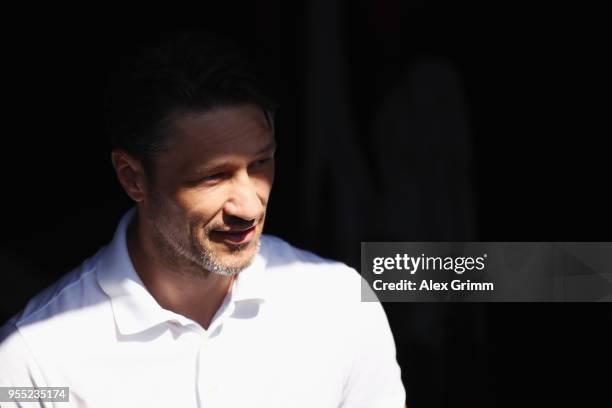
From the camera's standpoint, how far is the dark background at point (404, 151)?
2.48m

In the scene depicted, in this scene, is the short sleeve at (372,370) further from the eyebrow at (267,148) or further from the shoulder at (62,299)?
the shoulder at (62,299)

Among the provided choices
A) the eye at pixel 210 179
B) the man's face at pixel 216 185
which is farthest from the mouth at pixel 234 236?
the eye at pixel 210 179

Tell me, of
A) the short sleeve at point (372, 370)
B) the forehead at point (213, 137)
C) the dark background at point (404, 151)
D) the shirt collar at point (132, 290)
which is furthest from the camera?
the dark background at point (404, 151)

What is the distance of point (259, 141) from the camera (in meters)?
1.36

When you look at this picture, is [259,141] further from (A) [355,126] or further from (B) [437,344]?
(B) [437,344]

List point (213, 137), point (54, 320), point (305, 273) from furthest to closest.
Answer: point (305, 273) < point (54, 320) < point (213, 137)

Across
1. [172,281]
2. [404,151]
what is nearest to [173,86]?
[172,281]

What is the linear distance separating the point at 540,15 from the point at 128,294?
68.3 inches

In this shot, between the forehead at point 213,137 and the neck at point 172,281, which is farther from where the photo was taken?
the neck at point 172,281

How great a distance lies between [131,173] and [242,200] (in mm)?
263

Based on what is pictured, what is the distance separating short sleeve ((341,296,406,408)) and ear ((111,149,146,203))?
0.57 m

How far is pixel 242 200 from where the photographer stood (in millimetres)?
1349

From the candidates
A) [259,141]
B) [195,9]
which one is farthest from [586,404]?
[195,9]

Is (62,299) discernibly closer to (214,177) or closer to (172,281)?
(172,281)
